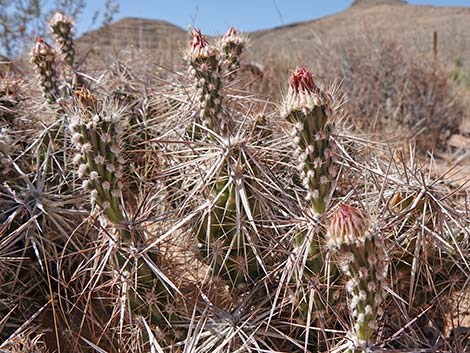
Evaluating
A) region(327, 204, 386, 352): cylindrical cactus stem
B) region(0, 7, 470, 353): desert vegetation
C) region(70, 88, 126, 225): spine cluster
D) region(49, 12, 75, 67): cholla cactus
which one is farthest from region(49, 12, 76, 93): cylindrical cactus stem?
region(327, 204, 386, 352): cylindrical cactus stem

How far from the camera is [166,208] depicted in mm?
2562

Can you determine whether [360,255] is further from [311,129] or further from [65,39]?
[65,39]

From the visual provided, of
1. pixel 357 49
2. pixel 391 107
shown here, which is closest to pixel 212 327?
pixel 391 107

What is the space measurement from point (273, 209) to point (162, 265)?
0.50 metres

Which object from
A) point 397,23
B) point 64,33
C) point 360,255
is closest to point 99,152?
point 360,255

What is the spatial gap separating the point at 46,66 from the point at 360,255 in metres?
2.34

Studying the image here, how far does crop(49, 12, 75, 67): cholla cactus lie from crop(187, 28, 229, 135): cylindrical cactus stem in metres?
1.49

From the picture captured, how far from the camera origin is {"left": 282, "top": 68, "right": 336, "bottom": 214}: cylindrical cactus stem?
6.02ft

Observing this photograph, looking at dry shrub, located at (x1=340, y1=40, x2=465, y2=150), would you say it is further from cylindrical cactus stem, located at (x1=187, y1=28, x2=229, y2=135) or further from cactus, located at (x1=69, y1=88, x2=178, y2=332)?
cactus, located at (x1=69, y1=88, x2=178, y2=332)

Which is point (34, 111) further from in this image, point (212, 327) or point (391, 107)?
point (391, 107)

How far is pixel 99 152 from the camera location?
1987 mm

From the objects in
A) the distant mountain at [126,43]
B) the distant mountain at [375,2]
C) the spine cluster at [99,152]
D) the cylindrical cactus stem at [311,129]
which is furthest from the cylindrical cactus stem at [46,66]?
the distant mountain at [375,2]

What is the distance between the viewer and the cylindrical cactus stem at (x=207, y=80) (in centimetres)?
242

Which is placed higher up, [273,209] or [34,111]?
[34,111]
